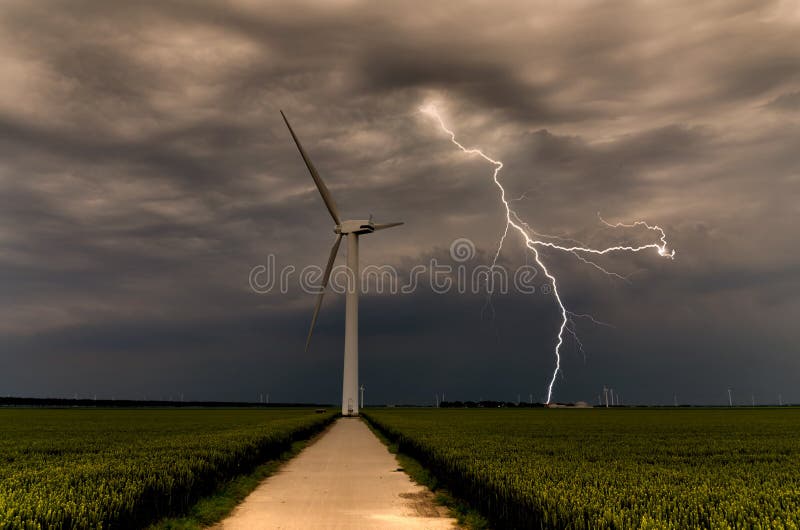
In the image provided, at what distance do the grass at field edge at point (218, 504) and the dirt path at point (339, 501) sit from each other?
35 cm

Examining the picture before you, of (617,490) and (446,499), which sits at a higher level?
(617,490)

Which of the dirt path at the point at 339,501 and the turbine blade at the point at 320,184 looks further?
the turbine blade at the point at 320,184

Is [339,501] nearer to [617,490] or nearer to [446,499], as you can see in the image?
[446,499]

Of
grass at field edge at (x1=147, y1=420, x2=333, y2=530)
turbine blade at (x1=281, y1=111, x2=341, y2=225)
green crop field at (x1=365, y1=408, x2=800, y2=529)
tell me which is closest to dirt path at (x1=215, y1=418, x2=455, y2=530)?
grass at field edge at (x1=147, y1=420, x2=333, y2=530)

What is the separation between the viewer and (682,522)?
34.4 feet

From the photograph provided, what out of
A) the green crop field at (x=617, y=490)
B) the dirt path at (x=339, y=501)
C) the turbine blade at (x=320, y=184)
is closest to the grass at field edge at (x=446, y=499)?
the green crop field at (x=617, y=490)

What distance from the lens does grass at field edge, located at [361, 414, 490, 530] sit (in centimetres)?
1556

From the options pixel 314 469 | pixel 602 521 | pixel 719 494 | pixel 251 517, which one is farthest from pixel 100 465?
pixel 719 494

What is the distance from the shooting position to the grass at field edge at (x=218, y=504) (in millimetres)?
14834

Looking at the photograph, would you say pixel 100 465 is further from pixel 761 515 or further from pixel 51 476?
pixel 761 515

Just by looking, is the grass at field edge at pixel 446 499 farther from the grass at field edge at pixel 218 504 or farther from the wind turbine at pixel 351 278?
the wind turbine at pixel 351 278

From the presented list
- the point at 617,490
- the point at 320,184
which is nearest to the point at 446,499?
the point at 617,490

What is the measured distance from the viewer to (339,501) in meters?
19.0

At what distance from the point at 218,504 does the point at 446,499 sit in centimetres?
714
